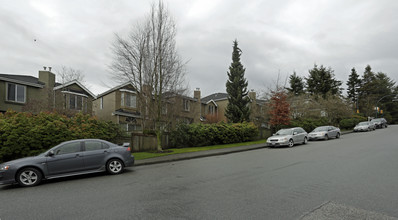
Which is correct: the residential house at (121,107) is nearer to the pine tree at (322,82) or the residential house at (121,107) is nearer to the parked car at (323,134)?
the parked car at (323,134)

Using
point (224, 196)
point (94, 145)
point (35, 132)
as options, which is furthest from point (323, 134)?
point (35, 132)

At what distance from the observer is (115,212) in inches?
187

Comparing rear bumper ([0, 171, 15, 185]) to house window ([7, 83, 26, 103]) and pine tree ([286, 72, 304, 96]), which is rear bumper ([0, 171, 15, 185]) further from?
pine tree ([286, 72, 304, 96])

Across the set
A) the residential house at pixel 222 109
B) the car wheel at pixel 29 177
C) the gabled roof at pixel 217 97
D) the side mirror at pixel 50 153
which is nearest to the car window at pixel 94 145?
the side mirror at pixel 50 153

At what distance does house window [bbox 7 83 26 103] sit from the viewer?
2141cm

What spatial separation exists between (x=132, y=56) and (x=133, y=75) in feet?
4.08

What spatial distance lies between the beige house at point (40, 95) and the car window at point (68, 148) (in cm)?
1362

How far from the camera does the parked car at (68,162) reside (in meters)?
7.97

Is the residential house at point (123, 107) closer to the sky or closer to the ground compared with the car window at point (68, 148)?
closer to the sky

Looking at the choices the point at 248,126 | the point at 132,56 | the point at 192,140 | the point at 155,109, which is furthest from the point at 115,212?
the point at 248,126

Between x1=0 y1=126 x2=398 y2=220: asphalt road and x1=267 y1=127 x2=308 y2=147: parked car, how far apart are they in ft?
30.9

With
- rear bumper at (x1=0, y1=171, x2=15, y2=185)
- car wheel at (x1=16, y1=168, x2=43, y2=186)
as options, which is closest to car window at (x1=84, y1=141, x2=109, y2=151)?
car wheel at (x1=16, y1=168, x2=43, y2=186)

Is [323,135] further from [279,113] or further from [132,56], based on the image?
[132,56]

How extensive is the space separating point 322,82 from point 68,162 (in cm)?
5024
